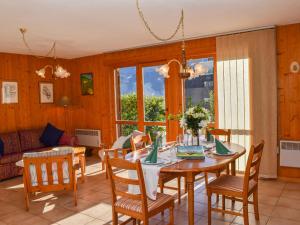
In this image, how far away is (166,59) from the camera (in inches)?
216

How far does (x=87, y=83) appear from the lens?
682 cm

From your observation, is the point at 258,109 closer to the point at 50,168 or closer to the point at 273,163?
the point at 273,163

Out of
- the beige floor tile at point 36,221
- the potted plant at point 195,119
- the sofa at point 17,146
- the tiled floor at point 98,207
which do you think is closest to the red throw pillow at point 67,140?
the sofa at point 17,146

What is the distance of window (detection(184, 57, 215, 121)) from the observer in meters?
5.10

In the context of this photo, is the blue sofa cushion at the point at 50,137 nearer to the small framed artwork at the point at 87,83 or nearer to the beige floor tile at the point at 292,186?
the small framed artwork at the point at 87,83

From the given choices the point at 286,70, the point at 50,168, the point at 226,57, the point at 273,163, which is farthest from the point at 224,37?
the point at 50,168

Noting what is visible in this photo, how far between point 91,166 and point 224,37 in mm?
3519

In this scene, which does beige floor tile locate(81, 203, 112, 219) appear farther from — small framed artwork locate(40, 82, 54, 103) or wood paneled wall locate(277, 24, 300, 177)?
small framed artwork locate(40, 82, 54, 103)

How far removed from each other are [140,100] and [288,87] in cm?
289

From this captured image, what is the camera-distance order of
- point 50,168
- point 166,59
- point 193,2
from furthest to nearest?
point 166,59, point 50,168, point 193,2

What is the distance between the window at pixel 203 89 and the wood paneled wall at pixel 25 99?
3336mm

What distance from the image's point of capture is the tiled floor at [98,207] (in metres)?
3.20

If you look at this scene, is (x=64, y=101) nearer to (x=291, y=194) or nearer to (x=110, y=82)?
(x=110, y=82)

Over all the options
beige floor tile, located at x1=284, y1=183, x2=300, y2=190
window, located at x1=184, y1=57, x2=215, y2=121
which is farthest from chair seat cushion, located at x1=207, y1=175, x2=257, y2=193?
window, located at x1=184, y1=57, x2=215, y2=121
